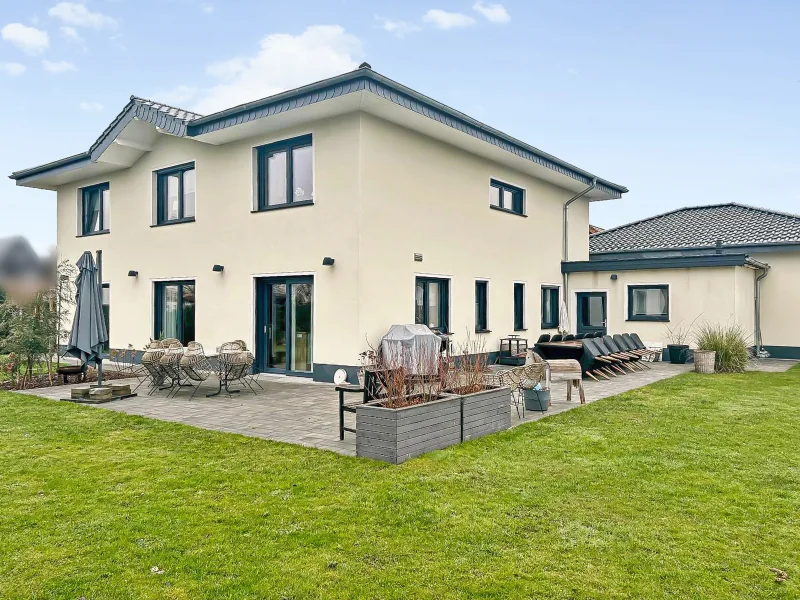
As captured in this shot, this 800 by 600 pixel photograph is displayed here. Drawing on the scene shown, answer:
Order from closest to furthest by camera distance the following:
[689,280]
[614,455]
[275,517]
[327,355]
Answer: [275,517] < [614,455] < [327,355] < [689,280]

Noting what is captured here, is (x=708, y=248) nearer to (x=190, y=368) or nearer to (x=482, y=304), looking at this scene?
(x=482, y=304)

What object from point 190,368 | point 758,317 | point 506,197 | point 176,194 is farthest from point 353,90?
point 758,317

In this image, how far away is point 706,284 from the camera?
1597 centimetres

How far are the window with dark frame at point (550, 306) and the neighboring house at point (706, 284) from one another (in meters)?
0.71

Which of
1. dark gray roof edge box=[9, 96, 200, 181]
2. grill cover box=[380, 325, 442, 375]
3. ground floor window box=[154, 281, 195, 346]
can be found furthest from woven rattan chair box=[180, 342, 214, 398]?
dark gray roof edge box=[9, 96, 200, 181]

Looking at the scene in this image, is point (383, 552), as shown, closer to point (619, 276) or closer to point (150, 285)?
point (150, 285)

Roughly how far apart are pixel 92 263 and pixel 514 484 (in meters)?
8.17

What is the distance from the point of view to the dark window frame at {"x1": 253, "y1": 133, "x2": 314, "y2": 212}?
11.8m

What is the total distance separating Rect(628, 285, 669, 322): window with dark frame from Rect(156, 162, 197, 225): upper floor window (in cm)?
1246

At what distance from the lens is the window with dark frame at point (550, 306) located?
57.9 ft

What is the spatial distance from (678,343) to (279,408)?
12158 millimetres

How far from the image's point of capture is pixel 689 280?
640 inches

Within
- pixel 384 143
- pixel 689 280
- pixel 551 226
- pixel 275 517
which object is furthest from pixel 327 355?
pixel 689 280

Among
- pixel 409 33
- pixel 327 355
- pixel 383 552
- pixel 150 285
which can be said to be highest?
pixel 409 33
